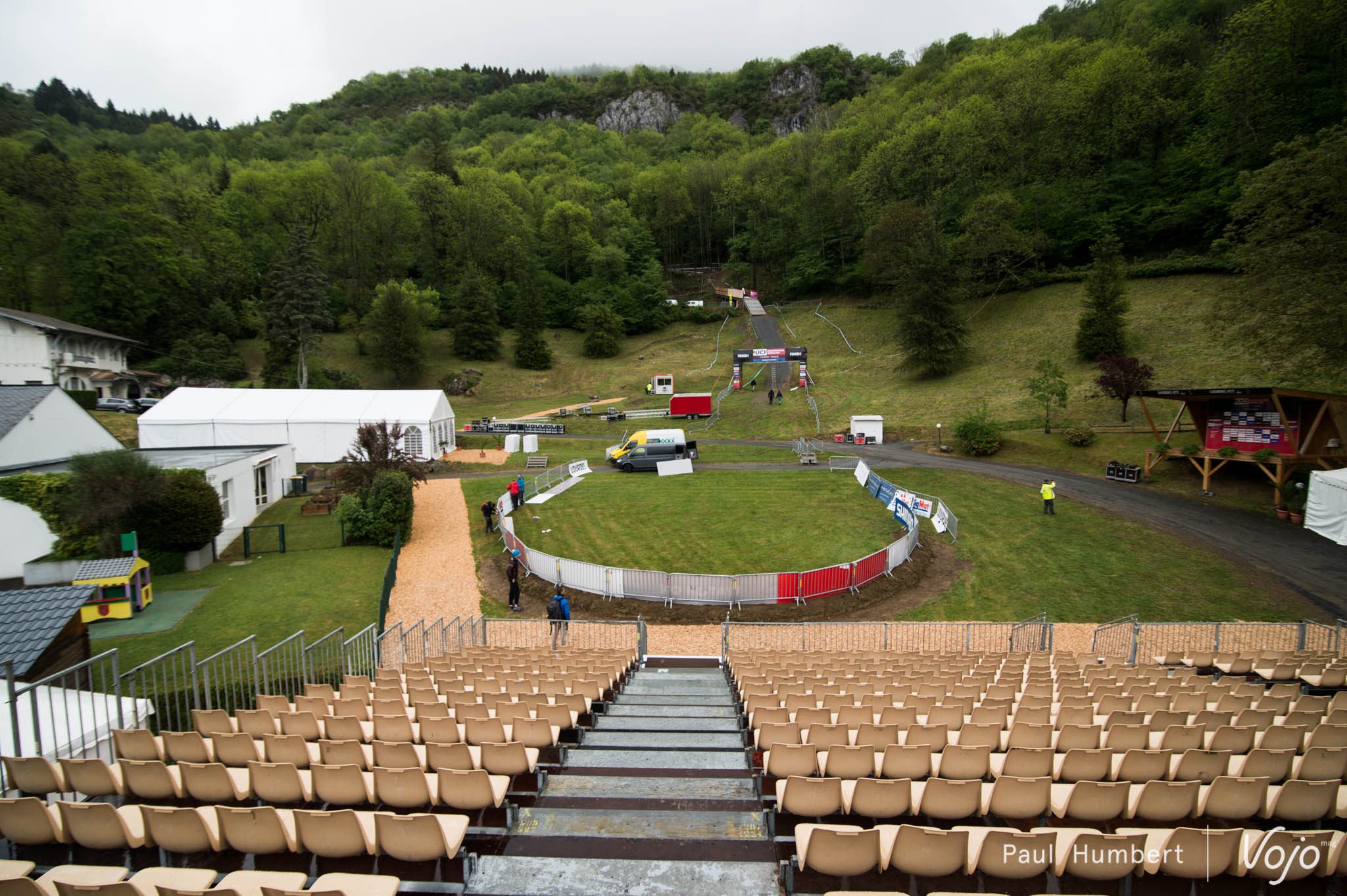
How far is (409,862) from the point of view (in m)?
4.76

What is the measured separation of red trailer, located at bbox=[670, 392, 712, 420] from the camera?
44031 mm

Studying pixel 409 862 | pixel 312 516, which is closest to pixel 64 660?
pixel 409 862

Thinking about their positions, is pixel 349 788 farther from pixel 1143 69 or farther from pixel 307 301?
pixel 1143 69

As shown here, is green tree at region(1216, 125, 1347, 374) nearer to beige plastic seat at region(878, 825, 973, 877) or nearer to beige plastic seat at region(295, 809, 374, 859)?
beige plastic seat at region(878, 825, 973, 877)

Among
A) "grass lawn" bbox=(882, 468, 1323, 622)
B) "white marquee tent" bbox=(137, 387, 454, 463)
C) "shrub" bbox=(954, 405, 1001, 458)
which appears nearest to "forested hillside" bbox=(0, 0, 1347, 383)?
"grass lawn" bbox=(882, 468, 1323, 622)

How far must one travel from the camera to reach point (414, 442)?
3531 cm

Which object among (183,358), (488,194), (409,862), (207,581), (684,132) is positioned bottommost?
(207,581)

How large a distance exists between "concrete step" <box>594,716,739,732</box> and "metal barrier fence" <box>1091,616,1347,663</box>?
10838 mm

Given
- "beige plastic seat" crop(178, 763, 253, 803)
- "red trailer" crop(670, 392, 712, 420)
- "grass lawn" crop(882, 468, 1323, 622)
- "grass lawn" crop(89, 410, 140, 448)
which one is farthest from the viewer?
"red trailer" crop(670, 392, 712, 420)

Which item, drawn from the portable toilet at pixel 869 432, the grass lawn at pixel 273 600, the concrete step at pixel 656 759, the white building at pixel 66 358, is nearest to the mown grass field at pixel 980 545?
the grass lawn at pixel 273 600

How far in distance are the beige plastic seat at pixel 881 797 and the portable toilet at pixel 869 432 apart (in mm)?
33739

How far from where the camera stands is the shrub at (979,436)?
32625 millimetres

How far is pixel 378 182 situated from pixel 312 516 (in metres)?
57.8

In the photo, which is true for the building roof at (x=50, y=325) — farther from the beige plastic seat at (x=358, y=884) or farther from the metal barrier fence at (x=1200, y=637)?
the metal barrier fence at (x=1200, y=637)
